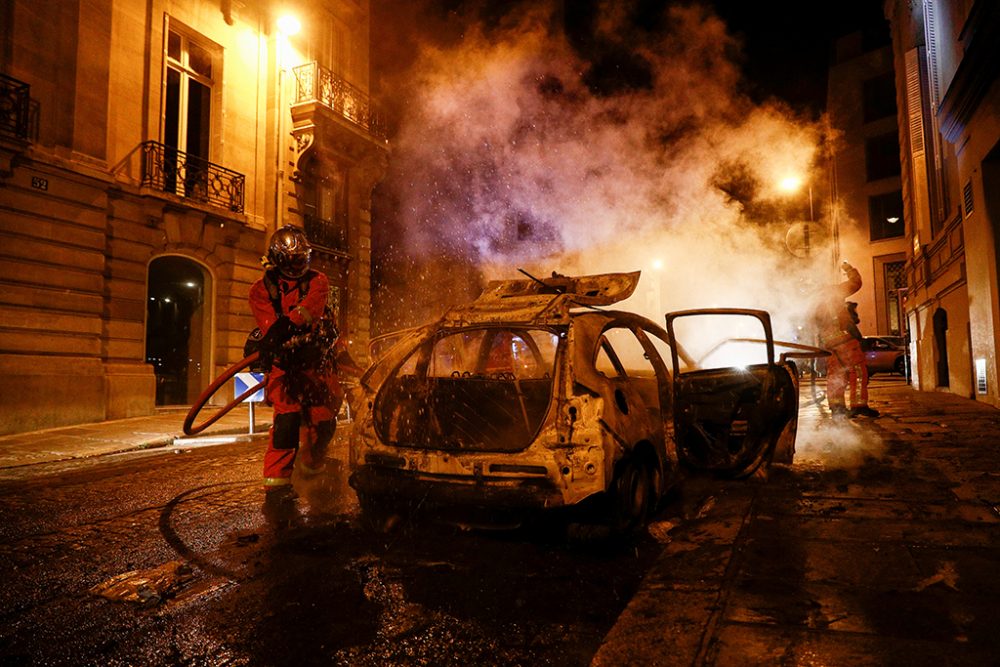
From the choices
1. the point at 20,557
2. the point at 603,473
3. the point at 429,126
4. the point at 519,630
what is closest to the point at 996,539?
the point at 603,473

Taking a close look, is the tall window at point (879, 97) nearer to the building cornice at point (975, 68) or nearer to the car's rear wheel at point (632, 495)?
the building cornice at point (975, 68)

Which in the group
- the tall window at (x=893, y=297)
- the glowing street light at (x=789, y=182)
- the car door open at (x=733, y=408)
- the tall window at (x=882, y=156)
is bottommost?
the car door open at (x=733, y=408)

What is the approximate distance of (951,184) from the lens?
1233cm

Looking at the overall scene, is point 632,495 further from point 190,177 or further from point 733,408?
point 190,177

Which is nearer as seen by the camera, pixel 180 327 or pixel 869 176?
pixel 180 327

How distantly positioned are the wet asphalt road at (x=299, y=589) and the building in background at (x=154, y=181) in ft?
24.1

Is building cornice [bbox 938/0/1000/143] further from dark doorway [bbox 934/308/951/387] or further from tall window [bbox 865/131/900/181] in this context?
tall window [bbox 865/131/900/181]

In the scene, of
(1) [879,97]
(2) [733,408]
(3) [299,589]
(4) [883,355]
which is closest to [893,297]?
(4) [883,355]

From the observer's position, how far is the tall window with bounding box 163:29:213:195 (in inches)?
515

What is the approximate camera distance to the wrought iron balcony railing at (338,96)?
16.3m

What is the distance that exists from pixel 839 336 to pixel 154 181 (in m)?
12.8

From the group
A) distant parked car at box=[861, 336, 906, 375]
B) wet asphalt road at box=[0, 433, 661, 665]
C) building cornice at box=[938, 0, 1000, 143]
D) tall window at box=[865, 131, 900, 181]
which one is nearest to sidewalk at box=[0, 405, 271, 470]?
wet asphalt road at box=[0, 433, 661, 665]

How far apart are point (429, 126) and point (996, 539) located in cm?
1689

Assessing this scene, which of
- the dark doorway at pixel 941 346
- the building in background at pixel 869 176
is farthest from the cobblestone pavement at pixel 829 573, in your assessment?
the building in background at pixel 869 176
